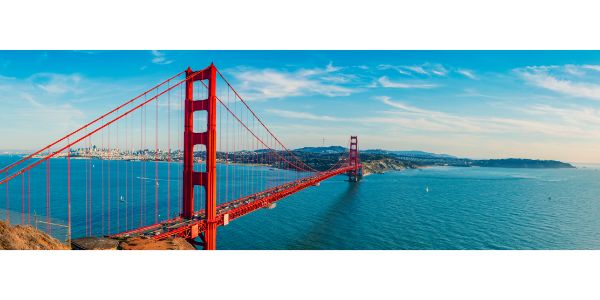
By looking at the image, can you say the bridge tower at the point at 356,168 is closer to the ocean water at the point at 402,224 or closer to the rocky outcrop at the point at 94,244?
the ocean water at the point at 402,224

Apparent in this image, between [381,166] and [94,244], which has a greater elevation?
[94,244]

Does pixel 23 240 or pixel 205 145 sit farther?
pixel 205 145

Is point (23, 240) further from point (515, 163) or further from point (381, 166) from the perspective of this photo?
point (515, 163)

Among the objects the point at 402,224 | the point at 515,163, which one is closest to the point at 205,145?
the point at 402,224

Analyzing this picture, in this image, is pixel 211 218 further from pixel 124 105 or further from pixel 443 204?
pixel 443 204

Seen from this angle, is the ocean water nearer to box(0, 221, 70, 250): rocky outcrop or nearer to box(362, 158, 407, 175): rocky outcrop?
box(0, 221, 70, 250): rocky outcrop
